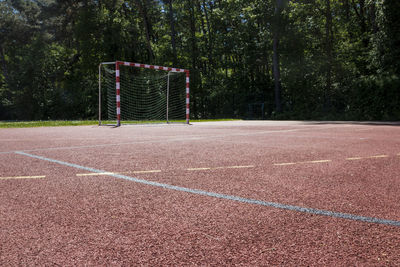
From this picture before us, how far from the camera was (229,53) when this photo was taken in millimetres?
26438

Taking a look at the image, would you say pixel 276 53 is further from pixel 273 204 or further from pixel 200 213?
pixel 200 213

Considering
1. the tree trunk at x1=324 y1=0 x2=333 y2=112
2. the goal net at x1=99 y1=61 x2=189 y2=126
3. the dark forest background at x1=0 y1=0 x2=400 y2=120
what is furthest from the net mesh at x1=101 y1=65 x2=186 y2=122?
the tree trunk at x1=324 y1=0 x2=333 y2=112

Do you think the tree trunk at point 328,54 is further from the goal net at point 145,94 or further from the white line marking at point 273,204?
the white line marking at point 273,204

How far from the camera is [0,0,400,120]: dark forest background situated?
18.4 m

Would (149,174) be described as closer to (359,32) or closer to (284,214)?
(284,214)

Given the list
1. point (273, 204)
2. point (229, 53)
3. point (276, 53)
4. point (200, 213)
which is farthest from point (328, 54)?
point (200, 213)

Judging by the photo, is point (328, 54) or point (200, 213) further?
point (328, 54)

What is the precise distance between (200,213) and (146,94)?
65.6 ft

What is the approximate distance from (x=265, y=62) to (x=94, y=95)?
12846mm

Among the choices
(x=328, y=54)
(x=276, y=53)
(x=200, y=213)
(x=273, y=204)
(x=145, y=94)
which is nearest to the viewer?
(x=200, y=213)

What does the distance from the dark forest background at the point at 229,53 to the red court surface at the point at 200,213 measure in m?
16.0

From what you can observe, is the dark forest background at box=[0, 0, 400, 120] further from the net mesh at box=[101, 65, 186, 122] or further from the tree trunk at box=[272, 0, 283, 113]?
the net mesh at box=[101, 65, 186, 122]

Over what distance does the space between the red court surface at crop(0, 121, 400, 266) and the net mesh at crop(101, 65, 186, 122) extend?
16.8 metres

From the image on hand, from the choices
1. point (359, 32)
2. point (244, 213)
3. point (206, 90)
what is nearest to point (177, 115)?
point (206, 90)
